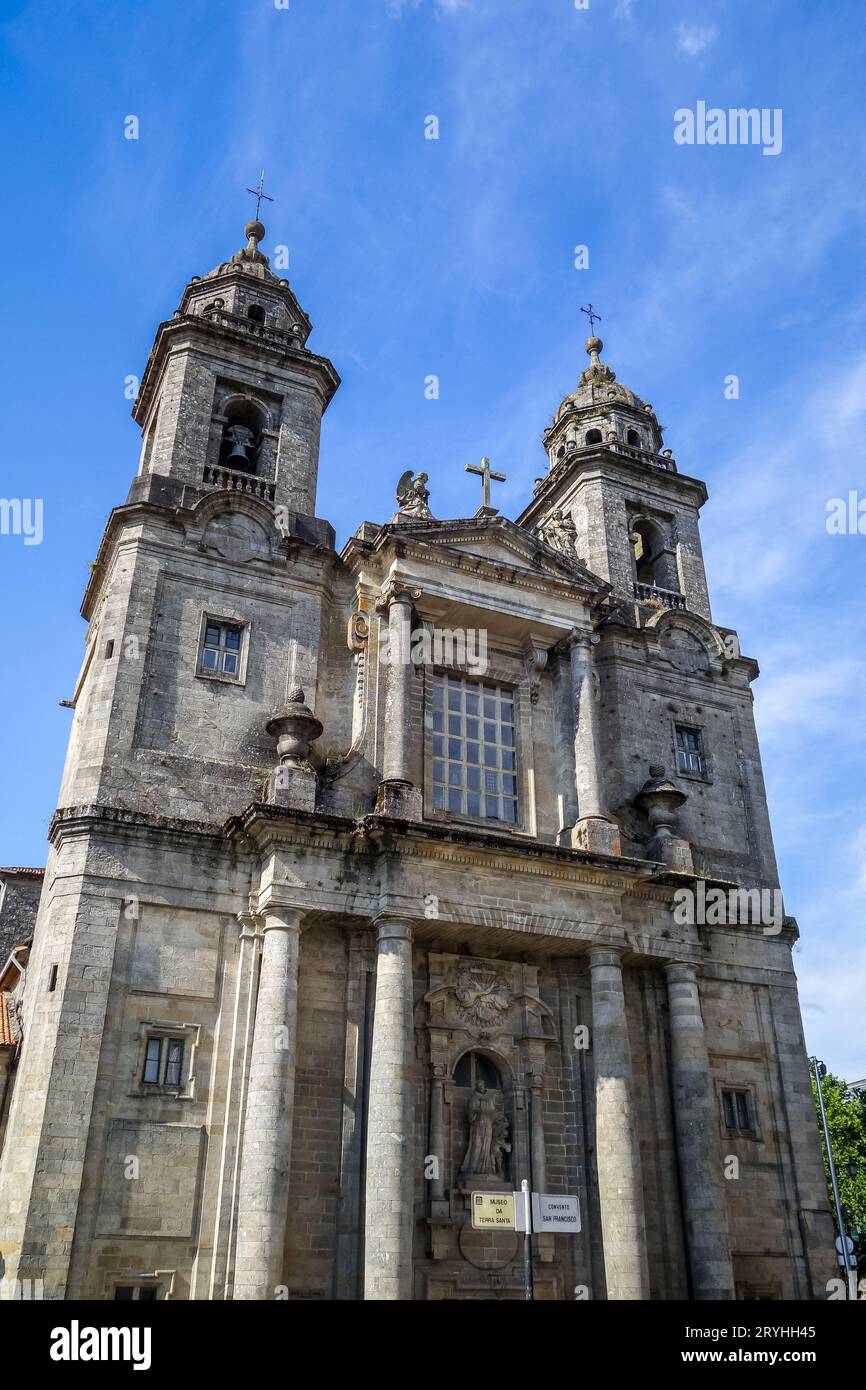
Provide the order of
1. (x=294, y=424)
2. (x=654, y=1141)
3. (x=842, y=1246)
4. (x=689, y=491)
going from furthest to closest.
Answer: (x=689, y=491) → (x=294, y=424) → (x=842, y=1246) → (x=654, y=1141)

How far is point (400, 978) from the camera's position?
17609 mm

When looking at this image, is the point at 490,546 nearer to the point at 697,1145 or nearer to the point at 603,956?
the point at 603,956

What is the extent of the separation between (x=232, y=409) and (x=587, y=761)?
1150 centimetres

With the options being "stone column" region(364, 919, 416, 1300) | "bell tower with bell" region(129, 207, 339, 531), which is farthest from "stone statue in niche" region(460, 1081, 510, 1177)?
"bell tower with bell" region(129, 207, 339, 531)

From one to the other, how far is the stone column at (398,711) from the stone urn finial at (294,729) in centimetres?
140

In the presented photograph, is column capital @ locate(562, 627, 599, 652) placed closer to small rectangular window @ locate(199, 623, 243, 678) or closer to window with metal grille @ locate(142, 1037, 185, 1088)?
small rectangular window @ locate(199, 623, 243, 678)

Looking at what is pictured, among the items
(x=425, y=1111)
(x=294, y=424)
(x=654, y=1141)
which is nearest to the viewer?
(x=425, y=1111)

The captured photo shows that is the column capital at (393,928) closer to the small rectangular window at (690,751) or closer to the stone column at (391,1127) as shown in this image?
the stone column at (391,1127)

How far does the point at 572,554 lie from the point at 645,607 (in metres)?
2.22

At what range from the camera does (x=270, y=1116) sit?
16141 mm

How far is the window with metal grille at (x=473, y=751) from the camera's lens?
21.2 meters

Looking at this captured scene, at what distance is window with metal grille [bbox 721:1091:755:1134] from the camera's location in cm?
2072

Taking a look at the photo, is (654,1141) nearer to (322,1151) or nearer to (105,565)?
(322,1151)
